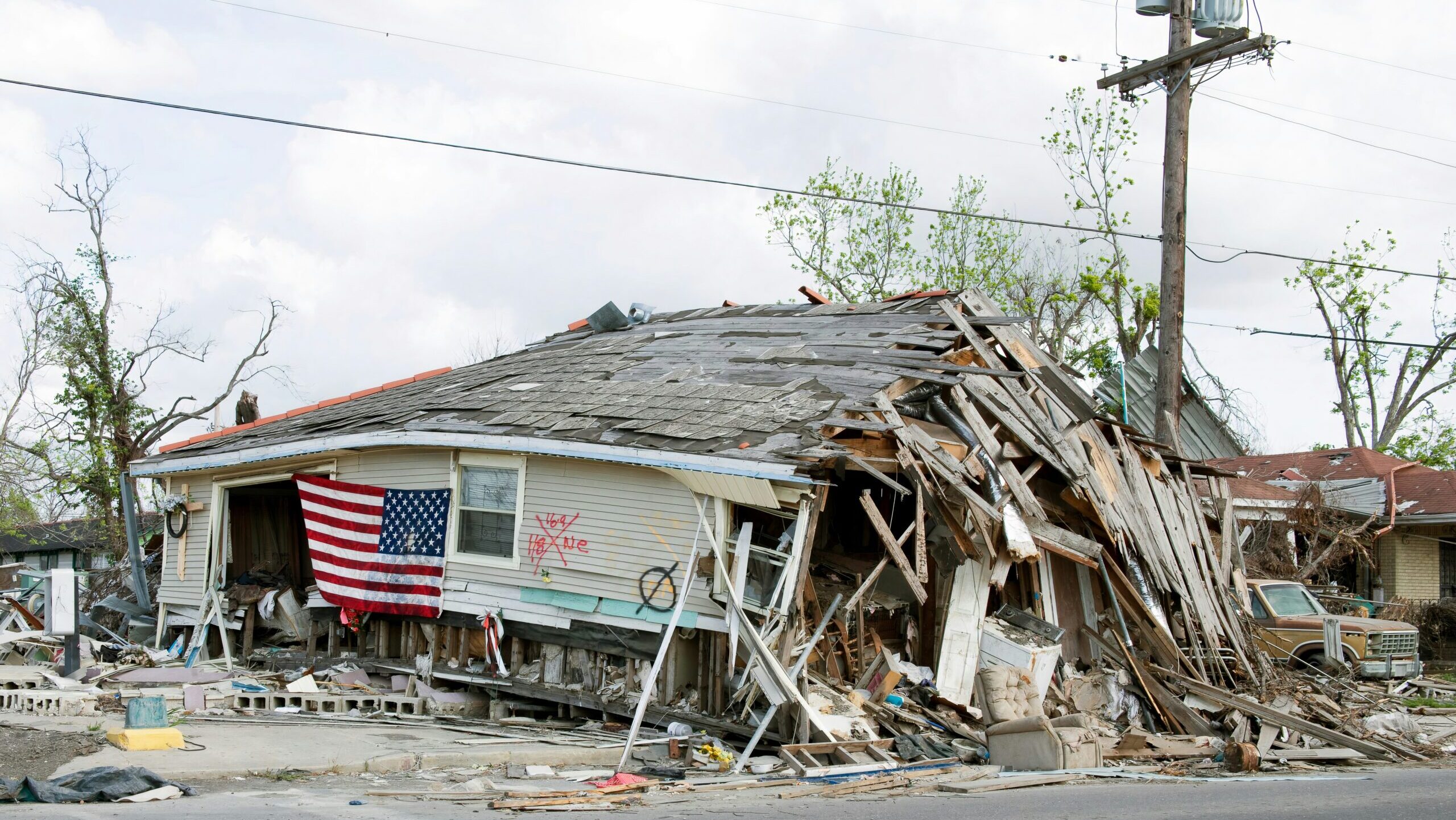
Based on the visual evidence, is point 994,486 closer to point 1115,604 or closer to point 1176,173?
point 1115,604

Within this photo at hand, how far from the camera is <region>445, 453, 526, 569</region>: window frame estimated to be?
1342 centimetres

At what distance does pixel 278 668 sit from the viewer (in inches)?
589

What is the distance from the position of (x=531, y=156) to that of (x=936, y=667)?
869 cm

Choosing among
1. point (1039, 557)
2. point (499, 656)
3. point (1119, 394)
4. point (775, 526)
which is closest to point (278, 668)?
point (499, 656)

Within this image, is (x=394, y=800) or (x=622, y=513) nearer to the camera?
(x=394, y=800)

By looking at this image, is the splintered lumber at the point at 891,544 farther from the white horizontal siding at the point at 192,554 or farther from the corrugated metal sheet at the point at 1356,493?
the corrugated metal sheet at the point at 1356,493

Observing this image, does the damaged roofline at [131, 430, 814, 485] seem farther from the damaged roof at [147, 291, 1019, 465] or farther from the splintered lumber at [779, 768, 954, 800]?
the splintered lumber at [779, 768, 954, 800]

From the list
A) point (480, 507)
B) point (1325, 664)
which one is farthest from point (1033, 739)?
point (1325, 664)

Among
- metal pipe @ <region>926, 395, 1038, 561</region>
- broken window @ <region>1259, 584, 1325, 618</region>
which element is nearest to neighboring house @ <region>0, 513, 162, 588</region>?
metal pipe @ <region>926, 395, 1038, 561</region>

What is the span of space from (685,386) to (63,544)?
31.5 meters

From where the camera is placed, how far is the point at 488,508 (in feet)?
45.1

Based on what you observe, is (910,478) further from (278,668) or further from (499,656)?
(278,668)

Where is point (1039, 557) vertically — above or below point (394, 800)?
above

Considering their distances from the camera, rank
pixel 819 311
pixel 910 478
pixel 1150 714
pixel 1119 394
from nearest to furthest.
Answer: pixel 910 478 < pixel 1150 714 < pixel 819 311 < pixel 1119 394
